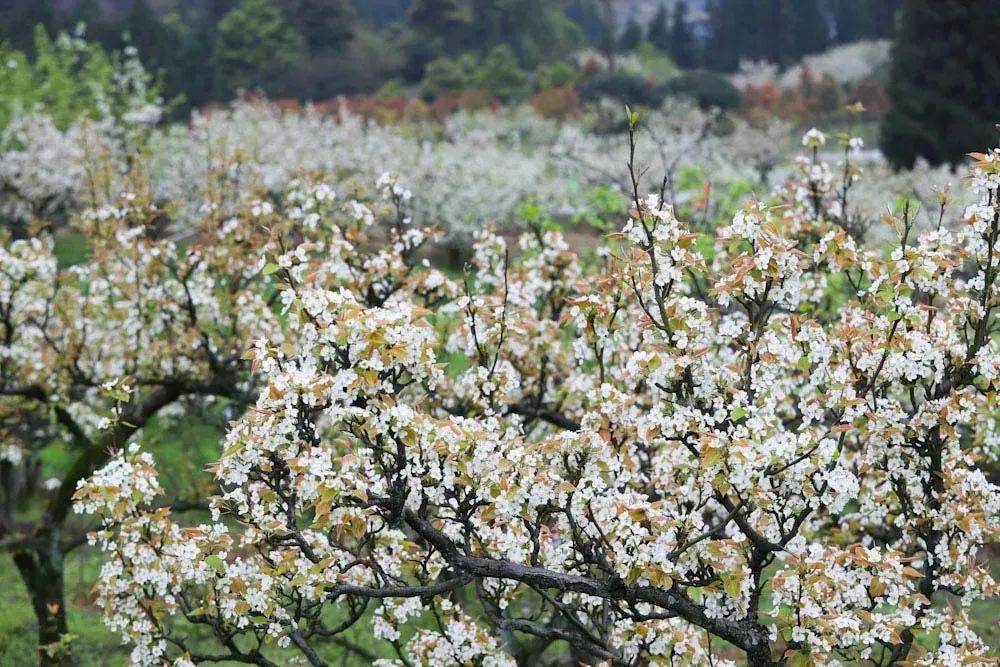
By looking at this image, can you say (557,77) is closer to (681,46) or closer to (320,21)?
(681,46)

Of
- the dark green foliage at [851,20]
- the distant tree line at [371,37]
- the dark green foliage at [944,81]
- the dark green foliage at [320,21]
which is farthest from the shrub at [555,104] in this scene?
the dark green foliage at [851,20]

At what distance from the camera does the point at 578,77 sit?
45031 mm

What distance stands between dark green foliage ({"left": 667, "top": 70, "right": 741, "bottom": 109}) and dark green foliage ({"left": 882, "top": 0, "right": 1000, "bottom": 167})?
13615 millimetres

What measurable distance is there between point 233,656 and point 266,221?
3.75 meters

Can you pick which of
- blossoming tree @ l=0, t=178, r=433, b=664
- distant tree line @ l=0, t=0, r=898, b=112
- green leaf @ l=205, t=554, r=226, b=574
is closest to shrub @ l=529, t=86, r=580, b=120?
distant tree line @ l=0, t=0, r=898, b=112

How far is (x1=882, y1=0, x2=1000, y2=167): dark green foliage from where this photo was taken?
25.4m

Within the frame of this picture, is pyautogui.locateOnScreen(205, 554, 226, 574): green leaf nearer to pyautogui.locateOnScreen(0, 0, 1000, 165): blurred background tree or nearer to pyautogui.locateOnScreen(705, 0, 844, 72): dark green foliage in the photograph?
pyautogui.locateOnScreen(0, 0, 1000, 165): blurred background tree

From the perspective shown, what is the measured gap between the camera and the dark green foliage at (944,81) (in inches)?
1001

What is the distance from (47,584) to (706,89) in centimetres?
3773

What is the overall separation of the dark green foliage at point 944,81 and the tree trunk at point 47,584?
942 inches

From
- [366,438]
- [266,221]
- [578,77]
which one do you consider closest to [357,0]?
[578,77]

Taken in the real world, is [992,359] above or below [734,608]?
above

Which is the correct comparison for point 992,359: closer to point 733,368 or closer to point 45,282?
point 733,368

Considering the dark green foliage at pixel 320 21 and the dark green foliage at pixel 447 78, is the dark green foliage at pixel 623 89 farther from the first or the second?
the dark green foliage at pixel 320 21
